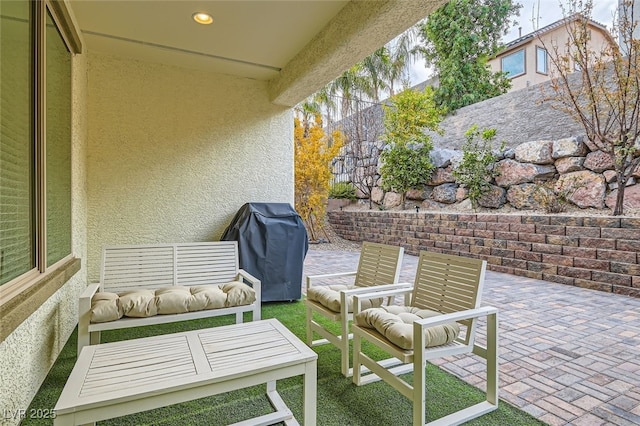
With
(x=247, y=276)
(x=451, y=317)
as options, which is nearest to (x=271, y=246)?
(x=247, y=276)

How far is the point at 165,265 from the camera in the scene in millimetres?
3316

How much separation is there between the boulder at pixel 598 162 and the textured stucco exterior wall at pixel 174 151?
17.8 feet

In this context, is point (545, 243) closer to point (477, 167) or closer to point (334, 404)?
point (477, 167)

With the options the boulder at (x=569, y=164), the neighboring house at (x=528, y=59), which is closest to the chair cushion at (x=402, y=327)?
the boulder at (x=569, y=164)

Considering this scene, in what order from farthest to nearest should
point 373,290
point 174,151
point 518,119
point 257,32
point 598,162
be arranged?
point 518,119, point 598,162, point 174,151, point 257,32, point 373,290

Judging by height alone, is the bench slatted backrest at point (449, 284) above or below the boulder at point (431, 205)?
below

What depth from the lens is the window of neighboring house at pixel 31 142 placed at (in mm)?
1755

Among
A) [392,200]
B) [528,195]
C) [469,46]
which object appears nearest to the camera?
[528,195]

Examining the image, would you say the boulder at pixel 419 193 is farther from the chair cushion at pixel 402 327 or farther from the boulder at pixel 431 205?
the chair cushion at pixel 402 327

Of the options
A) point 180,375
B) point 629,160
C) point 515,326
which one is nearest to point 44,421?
point 180,375

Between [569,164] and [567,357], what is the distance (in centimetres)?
506

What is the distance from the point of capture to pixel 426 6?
2.40 meters

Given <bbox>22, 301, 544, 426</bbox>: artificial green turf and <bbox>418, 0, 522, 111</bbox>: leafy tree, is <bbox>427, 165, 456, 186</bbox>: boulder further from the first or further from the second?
<bbox>22, 301, 544, 426</bbox>: artificial green turf

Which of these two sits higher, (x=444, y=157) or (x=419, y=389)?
(x=444, y=157)
